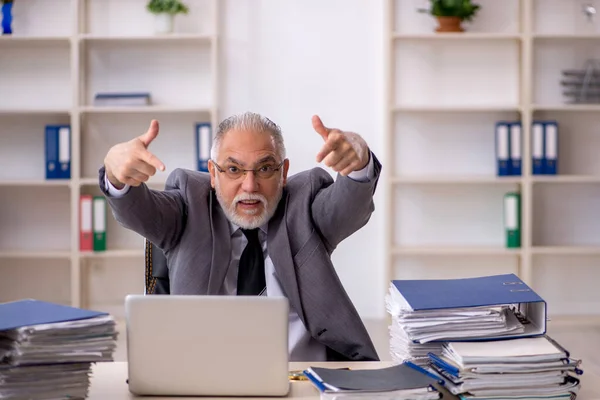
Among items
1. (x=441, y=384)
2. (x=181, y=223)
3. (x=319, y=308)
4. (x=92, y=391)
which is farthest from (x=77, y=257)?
(x=441, y=384)

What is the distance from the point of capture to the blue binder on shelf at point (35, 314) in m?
1.55

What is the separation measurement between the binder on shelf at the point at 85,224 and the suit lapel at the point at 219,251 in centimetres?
261

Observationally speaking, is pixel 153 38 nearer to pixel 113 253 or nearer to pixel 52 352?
pixel 113 253

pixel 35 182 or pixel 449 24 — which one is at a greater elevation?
pixel 449 24

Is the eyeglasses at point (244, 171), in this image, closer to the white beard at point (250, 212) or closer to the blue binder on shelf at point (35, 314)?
the white beard at point (250, 212)

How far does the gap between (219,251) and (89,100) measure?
306 centimetres

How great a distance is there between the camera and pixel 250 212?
2.38 metres

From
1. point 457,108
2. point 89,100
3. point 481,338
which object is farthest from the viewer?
point 89,100

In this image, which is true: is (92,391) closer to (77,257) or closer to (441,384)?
(441,384)

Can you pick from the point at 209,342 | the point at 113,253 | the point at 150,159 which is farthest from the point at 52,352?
the point at 113,253

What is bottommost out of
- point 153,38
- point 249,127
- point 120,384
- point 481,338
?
point 120,384

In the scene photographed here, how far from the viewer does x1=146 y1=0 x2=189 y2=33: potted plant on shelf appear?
4.85m

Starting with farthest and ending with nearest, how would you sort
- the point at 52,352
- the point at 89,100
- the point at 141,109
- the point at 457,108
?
1. the point at 89,100
2. the point at 457,108
3. the point at 141,109
4. the point at 52,352

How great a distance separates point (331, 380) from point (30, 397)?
577mm
